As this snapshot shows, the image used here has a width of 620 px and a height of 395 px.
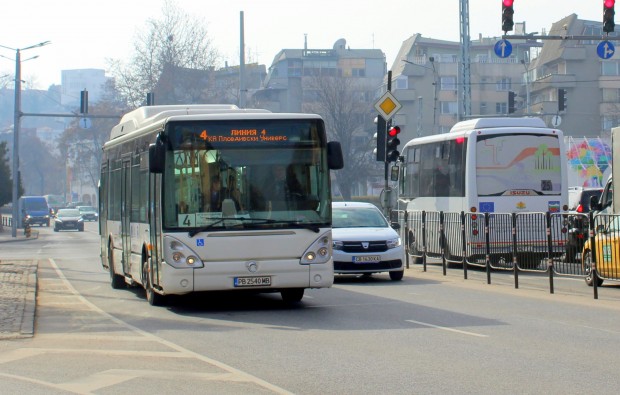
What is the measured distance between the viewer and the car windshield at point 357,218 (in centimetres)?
2389

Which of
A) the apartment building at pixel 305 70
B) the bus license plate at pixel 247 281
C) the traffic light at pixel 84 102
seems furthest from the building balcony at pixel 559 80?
the bus license plate at pixel 247 281

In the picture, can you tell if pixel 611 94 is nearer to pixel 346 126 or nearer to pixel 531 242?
pixel 346 126

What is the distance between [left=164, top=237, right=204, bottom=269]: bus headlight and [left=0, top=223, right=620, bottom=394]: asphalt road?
0.76 meters

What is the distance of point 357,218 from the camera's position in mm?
24125

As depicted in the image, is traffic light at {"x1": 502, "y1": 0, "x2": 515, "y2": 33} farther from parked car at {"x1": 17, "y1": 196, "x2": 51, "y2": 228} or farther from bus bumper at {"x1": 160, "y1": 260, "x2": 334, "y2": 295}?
parked car at {"x1": 17, "y1": 196, "x2": 51, "y2": 228}

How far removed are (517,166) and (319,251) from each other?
11.6 m

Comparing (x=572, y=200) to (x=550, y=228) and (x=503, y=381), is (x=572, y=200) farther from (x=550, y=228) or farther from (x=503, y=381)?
(x=503, y=381)

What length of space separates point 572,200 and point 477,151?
803 centimetres

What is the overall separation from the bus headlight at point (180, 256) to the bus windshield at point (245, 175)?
25 cm

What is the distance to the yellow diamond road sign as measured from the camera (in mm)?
30922

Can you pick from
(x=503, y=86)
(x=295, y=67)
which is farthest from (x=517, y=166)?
(x=295, y=67)

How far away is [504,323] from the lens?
14766mm

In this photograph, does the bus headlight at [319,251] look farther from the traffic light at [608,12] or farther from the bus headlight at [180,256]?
the traffic light at [608,12]

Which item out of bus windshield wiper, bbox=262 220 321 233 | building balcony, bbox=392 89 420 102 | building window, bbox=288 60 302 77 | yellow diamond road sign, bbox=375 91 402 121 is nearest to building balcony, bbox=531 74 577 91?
building balcony, bbox=392 89 420 102
